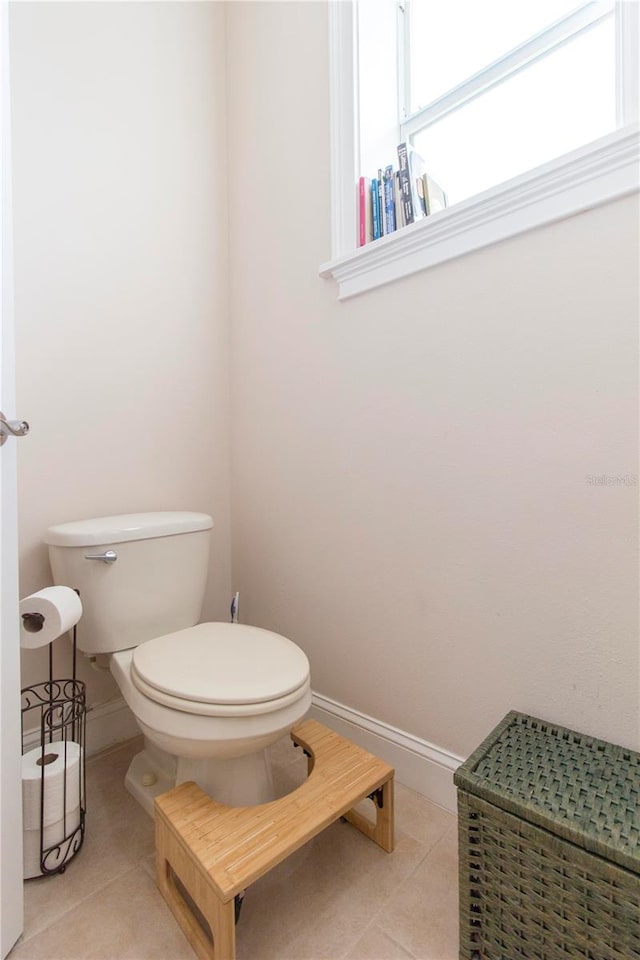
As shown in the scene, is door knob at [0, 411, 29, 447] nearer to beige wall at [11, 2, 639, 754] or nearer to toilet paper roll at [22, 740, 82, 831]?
beige wall at [11, 2, 639, 754]

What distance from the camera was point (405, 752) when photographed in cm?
120

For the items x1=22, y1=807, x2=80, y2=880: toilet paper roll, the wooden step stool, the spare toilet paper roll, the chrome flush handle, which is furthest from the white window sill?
x1=22, y1=807, x2=80, y2=880: toilet paper roll

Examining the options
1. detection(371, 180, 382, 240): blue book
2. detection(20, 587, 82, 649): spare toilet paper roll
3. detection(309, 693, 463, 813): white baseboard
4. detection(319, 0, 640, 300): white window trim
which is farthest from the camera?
detection(371, 180, 382, 240): blue book

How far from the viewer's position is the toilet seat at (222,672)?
33.5 inches

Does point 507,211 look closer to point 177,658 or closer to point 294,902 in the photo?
point 177,658

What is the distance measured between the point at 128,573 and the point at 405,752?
2.77 ft

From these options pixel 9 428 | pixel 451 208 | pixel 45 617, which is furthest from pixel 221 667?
pixel 451 208

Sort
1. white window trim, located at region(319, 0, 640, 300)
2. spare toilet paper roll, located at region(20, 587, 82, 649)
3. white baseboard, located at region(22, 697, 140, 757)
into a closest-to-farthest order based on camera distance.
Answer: white window trim, located at region(319, 0, 640, 300) → spare toilet paper roll, located at region(20, 587, 82, 649) → white baseboard, located at region(22, 697, 140, 757)

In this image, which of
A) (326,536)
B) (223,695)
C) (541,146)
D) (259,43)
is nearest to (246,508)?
(326,536)

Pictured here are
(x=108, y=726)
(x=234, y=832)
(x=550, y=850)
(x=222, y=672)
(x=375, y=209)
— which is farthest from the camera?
(x=108, y=726)

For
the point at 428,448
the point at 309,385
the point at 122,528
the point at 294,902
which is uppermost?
the point at 309,385

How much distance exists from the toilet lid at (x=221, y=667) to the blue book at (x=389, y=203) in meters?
1.08

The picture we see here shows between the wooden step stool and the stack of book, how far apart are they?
4.22 feet

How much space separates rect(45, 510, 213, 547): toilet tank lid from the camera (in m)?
1.13
